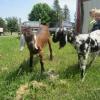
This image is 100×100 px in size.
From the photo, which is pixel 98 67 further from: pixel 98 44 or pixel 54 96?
pixel 54 96

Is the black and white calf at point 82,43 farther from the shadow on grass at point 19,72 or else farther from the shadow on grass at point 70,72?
the shadow on grass at point 19,72

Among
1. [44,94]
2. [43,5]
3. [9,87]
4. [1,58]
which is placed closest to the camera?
[44,94]

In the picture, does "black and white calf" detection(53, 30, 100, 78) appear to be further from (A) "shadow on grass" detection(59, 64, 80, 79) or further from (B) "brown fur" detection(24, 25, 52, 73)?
(B) "brown fur" detection(24, 25, 52, 73)

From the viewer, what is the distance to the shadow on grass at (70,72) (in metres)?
9.82

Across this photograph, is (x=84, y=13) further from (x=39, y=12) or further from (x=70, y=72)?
(x=39, y=12)

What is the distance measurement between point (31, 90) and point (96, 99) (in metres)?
1.50

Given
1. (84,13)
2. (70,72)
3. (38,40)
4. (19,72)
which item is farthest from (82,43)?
(84,13)

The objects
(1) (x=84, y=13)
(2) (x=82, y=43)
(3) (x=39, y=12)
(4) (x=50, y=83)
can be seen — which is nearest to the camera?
(4) (x=50, y=83)

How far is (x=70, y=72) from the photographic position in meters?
10.1

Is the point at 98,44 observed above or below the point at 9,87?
above

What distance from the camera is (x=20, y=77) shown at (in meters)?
9.95

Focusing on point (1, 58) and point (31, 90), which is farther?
point (1, 58)

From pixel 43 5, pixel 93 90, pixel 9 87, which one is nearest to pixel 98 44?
pixel 93 90

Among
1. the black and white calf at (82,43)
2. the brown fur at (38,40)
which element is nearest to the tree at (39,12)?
the brown fur at (38,40)
